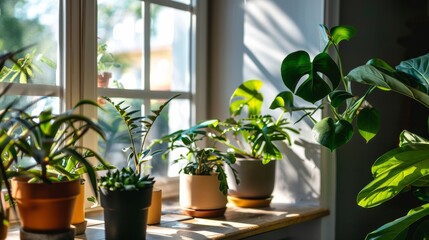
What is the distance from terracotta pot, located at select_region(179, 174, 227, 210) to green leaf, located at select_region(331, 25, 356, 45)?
2.06 ft

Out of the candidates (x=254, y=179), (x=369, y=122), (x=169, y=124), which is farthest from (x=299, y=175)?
(x=169, y=124)

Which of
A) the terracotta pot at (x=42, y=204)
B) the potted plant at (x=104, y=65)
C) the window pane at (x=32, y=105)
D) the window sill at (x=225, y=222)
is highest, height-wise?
the potted plant at (x=104, y=65)

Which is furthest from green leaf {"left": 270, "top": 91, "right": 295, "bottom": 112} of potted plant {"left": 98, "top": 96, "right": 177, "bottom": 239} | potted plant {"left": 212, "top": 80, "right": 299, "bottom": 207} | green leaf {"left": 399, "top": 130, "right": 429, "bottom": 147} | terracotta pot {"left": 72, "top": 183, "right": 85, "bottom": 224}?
terracotta pot {"left": 72, "top": 183, "right": 85, "bottom": 224}

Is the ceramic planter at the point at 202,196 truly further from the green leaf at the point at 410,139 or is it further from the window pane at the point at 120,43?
the green leaf at the point at 410,139

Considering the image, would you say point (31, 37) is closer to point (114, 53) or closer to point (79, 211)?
point (114, 53)

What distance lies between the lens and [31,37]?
1.72 metres

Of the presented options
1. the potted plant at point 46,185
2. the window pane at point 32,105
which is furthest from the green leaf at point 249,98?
the potted plant at point 46,185

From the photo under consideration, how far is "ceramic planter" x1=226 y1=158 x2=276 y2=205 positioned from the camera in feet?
6.59

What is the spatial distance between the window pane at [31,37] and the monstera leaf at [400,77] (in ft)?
3.21

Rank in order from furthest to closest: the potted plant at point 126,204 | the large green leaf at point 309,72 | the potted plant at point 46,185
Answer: the large green leaf at point 309,72 < the potted plant at point 126,204 < the potted plant at point 46,185

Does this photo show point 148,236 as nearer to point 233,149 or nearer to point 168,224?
point 168,224

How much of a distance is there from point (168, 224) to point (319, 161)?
25.3 inches

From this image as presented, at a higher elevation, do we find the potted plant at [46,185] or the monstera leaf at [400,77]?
the monstera leaf at [400,77]

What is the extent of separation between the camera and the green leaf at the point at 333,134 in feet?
5.41
